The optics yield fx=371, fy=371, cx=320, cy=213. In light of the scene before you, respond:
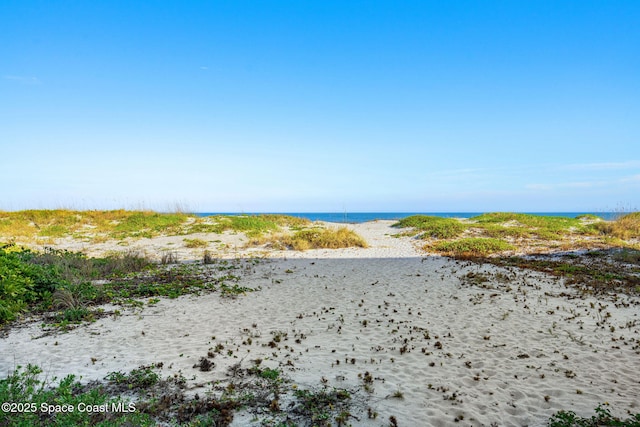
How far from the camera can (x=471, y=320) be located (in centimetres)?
841

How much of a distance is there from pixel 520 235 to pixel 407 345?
20373 millimetres

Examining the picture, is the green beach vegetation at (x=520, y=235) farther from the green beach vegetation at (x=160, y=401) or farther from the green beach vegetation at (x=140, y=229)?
the green beach vegetation at (x=160, y=401)

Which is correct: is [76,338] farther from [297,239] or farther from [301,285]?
[297,239]

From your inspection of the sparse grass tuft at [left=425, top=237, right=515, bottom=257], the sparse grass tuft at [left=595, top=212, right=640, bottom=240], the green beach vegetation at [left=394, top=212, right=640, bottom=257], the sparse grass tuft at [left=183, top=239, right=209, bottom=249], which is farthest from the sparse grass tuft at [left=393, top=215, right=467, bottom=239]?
the sparse grass tuft at [left=183, top=239, right=209, bottom=249]

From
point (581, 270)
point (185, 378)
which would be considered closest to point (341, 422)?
point (185, 378)

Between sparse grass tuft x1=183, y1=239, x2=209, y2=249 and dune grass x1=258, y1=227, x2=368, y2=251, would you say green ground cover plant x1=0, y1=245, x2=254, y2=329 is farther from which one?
dune grass x1=258, y1=227, x2=368, y2=251

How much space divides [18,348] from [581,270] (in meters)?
16.3

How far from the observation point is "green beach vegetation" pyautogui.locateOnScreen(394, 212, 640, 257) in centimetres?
1938

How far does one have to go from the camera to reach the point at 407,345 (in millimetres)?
6992

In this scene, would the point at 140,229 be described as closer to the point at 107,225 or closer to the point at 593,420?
the point at 107,225

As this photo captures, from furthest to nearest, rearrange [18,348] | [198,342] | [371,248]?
1. [371,248]
2. [198,342]
3. [18,348]

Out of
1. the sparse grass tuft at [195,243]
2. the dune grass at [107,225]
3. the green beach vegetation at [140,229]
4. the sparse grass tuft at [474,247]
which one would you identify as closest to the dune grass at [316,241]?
the green beach vegetation at [140,229]

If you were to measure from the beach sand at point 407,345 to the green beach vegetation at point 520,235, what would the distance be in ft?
24.3

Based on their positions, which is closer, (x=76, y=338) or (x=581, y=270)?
(x=76, y=338)
